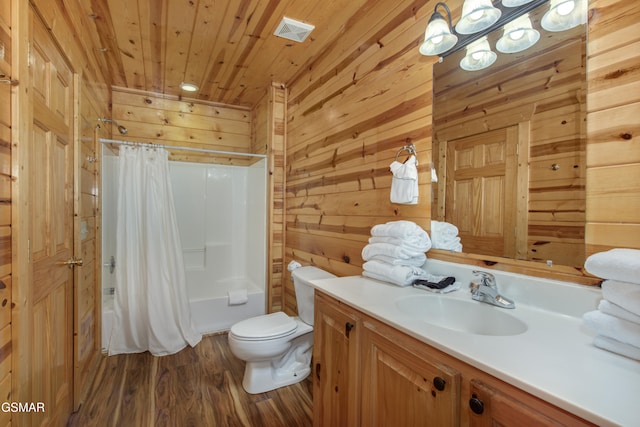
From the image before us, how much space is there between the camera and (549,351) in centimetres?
73

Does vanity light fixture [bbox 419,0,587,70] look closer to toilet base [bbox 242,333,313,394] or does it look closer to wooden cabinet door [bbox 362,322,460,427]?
wooden cabinet door [bbox 362,322,460,427]

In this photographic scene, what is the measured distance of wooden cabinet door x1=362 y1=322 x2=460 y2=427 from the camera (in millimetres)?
764

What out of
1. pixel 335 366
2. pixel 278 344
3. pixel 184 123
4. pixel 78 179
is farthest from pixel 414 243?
pixel 184 123

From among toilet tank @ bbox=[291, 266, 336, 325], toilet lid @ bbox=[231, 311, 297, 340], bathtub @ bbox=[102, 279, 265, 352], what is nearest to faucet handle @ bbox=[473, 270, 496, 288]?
toilet tank @ bbox=[291, 266, 336, 325]

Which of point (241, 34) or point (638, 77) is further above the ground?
point (241, 34)

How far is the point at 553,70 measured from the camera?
104 centimetres

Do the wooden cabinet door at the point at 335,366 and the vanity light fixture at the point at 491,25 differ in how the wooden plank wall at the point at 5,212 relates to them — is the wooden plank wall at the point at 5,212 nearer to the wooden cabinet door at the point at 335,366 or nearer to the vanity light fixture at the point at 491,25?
the wooden cabinet door at the point at 335,366

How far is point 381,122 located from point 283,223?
61.8 inches

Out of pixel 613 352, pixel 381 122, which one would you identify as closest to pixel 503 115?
pixel 381 122

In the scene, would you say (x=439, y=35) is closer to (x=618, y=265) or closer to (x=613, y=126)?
(x=613, y=126)

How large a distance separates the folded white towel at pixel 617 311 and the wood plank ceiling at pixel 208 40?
1.87 m

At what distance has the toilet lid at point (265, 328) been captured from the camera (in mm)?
1890

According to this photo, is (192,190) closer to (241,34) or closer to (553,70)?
(241,34)

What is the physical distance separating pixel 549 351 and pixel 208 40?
2.64m
